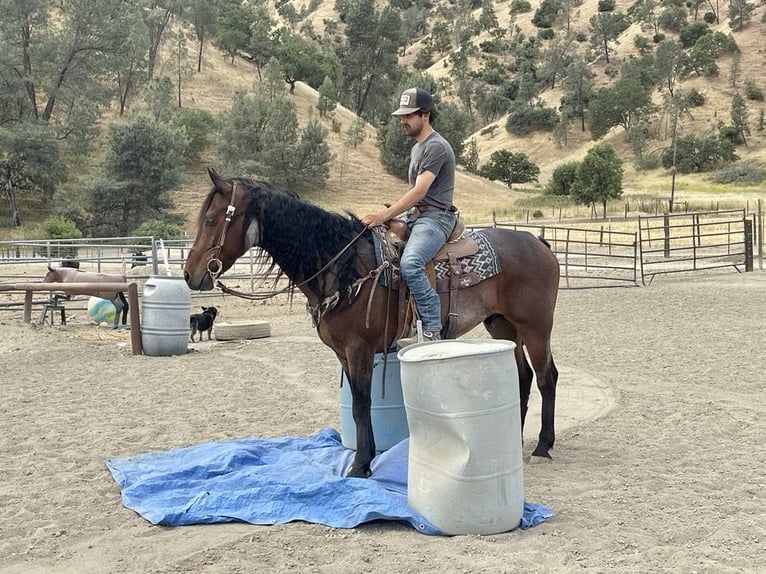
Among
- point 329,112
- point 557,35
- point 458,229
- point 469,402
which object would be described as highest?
point 557,35

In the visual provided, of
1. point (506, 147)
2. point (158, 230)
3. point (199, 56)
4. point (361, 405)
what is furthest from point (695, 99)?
point (361, 405)

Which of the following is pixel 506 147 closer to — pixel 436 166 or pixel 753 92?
pixel 753 92

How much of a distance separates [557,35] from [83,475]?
399ft

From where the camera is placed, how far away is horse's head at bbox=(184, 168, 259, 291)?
170 inches

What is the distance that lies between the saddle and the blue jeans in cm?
8

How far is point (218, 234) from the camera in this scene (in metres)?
4.36

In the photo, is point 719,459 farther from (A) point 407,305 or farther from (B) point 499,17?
(B) point 499,17

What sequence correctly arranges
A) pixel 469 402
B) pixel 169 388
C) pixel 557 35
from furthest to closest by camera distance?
pixel 557 35
pixel 169 388
pixel 469 402

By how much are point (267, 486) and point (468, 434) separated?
130cm

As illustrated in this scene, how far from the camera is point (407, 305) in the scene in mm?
4598

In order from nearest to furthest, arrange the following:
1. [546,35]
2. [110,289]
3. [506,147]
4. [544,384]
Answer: [544,384], [110,289], [506,147], [546,35]

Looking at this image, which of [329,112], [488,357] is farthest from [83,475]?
[329,112]

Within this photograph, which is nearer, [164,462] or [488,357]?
[488,357]

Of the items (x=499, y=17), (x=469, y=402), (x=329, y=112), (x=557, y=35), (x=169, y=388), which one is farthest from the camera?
(x=499, y=17)
